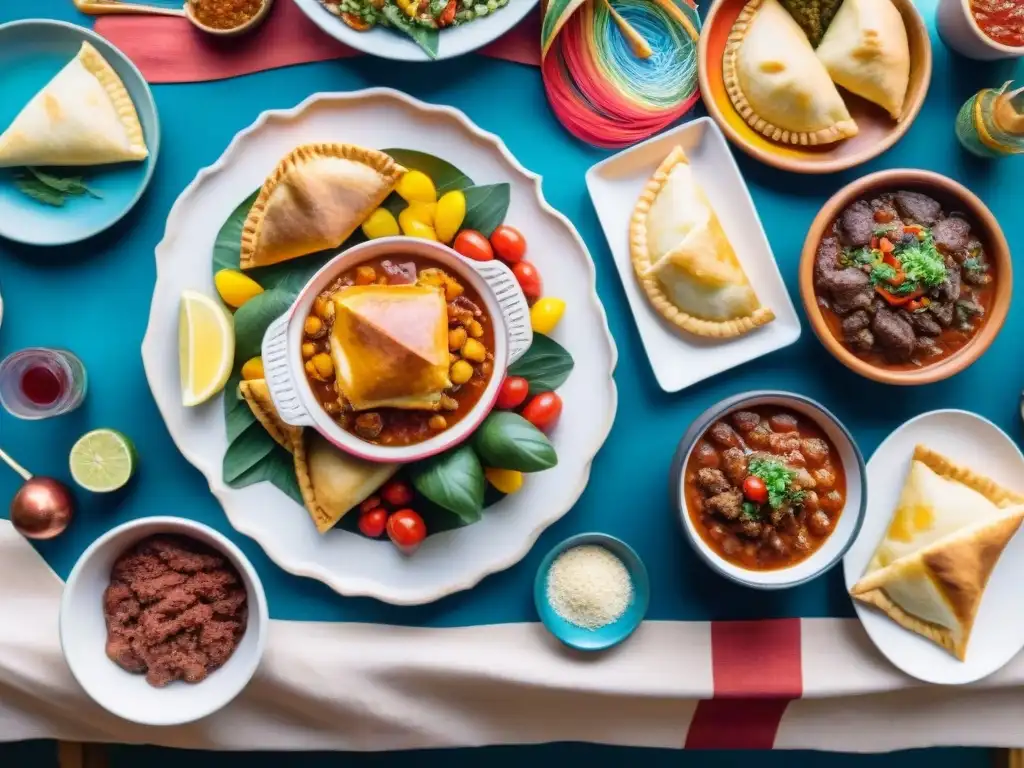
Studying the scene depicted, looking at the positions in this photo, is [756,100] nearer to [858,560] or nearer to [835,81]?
[835,81]

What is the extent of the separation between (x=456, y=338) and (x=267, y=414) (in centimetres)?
59

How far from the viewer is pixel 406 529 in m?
2.45

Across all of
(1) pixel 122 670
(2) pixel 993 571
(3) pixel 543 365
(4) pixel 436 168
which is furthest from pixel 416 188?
(2) pixel 993 571

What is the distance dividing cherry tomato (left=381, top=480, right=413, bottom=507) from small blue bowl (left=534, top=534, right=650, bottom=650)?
17.7 inches

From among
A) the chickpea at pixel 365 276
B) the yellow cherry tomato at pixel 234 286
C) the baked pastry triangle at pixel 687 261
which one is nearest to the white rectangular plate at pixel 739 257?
the baked pastry triangle at pixel 687 261

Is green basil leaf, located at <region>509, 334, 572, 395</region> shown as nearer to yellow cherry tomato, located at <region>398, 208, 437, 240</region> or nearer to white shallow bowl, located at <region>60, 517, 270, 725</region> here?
yellow cherry tomato, located at <region>398, 208, 437, 240</region>

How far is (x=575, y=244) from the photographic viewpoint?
8.38 feet

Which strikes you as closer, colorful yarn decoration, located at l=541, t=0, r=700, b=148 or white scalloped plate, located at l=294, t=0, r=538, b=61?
white scalloped plate, located at l=294, t=0, r=538, b=61

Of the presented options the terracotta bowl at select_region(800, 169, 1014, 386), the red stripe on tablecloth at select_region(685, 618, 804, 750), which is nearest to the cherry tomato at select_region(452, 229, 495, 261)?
the terracotta bowl at select_region(800, 169, 1014, 386)

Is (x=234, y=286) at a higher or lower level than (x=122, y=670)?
higher

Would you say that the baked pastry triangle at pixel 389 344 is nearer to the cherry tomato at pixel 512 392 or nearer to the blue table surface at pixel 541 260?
the cherry tomato at pixel 512 392

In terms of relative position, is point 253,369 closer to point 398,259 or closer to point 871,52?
point 398,259

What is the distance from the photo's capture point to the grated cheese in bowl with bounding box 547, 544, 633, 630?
8.29 ft

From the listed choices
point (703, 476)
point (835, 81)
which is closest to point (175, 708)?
point (703, 476)
